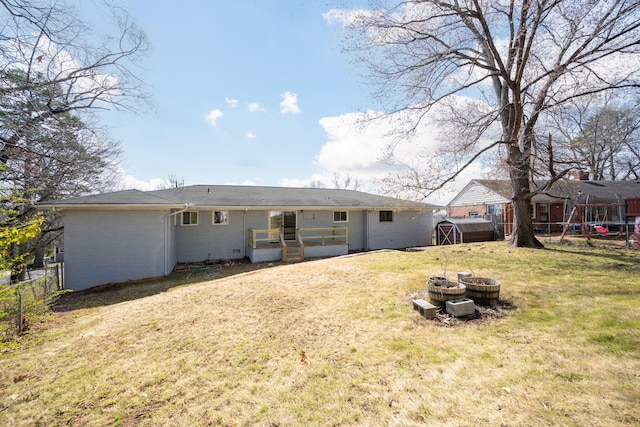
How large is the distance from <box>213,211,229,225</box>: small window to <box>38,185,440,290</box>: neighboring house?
1.8 inches

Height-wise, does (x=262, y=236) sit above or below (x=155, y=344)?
above

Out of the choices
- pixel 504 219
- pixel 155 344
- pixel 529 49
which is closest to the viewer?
pixel 155 344

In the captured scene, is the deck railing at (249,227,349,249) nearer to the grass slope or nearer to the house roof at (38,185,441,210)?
the house roof at (38,185,441,210)

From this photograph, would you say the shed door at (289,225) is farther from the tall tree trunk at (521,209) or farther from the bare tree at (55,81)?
the tall tree trunk at (521,209)

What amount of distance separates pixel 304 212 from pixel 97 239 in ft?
28.5

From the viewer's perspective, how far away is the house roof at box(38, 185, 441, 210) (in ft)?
30.8

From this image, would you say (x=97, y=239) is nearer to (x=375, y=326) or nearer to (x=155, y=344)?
(x=155, y=344)

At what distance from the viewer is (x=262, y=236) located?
1342 cm

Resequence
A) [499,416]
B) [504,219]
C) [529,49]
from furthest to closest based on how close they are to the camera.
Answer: [504,219]
[529,49]
[499,416]

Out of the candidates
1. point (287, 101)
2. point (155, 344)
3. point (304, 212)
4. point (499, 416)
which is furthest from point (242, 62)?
point (499, 416)

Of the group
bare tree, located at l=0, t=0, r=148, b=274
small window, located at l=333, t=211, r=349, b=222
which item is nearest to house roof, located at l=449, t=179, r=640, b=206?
small window, located at l=333, t=211, r=349, b=222

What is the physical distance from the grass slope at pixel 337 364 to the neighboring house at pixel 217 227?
13.0 feet

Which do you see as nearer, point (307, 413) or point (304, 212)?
point (307, 413)

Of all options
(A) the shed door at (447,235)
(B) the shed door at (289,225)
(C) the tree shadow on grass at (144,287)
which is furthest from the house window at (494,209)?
(C) the tree shadow on grass at (144,287)
